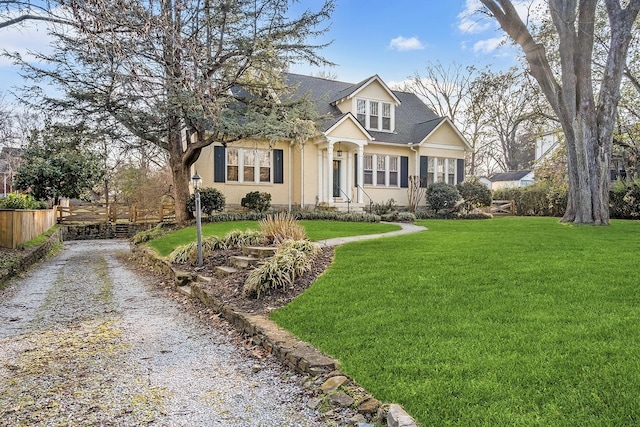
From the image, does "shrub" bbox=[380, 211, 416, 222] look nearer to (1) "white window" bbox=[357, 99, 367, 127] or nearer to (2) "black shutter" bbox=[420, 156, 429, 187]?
(2) "black shutter" bbox=[420, 156, 429, 187]

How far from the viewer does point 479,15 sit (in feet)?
42.8

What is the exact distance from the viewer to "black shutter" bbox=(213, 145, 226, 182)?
1639 cm

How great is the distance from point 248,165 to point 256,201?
6.24 feet

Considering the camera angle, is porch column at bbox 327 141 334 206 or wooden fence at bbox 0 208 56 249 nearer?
wooden fence at bbox 0 208 56 249

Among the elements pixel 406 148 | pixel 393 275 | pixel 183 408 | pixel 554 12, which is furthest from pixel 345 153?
pixel 183 408

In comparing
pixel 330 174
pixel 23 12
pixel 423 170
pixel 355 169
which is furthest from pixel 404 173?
pixel 23 12

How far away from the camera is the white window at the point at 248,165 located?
16938mm

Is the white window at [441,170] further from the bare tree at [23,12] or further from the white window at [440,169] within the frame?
the bare tree at [23,12]

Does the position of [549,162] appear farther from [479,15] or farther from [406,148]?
[479,15]

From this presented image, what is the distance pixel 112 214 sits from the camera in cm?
2134

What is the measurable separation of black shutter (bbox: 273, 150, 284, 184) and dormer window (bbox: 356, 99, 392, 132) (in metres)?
4.45

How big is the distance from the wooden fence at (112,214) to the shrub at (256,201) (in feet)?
20.5

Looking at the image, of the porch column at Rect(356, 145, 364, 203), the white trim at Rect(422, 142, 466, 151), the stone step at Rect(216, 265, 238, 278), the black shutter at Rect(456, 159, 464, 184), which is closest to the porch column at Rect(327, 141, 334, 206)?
the porch column at Rect(356, 145, 364, 203)

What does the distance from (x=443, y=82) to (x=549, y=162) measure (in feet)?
47.0
